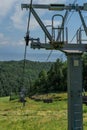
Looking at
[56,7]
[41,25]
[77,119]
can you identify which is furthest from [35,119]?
[56,7]

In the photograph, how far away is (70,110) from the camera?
15.8 metres

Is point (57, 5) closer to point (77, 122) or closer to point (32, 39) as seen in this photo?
point (32, 39)

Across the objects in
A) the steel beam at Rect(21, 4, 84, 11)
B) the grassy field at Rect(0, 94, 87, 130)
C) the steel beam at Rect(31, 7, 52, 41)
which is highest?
the steel beam at Rect(21, 4, 84, 11)

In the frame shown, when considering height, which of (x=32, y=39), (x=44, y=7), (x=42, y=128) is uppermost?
(x=44, y=7)

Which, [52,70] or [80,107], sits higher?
[52,70]

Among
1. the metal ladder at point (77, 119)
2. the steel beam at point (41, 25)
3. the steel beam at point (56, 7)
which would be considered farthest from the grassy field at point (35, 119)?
the steel beam at point (56, 7)

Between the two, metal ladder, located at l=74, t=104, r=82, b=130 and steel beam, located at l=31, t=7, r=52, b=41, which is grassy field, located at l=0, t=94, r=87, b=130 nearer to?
metal ladder, located at l=74, t=104, r=82, b=130

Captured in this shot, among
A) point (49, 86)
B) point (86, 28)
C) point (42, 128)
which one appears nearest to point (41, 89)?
point (49, 86)

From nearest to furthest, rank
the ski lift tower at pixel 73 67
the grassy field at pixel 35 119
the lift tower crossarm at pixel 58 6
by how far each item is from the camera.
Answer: the ski lift tower at pixel 73 67
the lift tower crossarm at pixel 58 6
the grassy field at pixel 35 119

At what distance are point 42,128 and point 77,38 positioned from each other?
9.91 m

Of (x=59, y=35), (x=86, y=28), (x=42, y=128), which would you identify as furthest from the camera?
(x=42, y=128)

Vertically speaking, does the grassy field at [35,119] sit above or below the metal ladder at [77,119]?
below

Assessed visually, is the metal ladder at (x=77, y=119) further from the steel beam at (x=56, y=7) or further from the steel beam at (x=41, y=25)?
the steel beam at (x=56, y=7)

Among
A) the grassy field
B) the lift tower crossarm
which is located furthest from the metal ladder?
the grassy field
